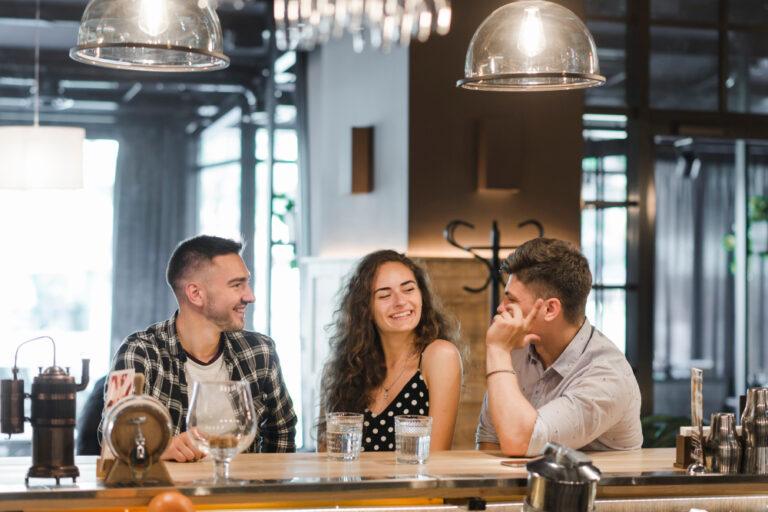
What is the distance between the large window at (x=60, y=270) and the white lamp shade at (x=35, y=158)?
2412 mm

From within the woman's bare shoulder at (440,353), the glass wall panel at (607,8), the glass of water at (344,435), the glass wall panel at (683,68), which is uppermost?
the glass wall panel at (607,8)

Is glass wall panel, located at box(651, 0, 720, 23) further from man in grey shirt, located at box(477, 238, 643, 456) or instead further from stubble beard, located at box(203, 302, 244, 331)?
stubble beard, located at box(203, 302, 244, 331)

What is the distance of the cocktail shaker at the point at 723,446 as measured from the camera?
2133 mm

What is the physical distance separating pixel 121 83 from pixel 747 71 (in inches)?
182

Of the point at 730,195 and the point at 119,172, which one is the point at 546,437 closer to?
the point at 119,172

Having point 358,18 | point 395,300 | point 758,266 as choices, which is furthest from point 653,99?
point 758,266

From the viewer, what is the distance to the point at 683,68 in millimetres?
5770

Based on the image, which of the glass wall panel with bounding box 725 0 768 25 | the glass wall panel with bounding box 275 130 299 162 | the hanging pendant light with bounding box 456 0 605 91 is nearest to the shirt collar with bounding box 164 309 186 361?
the hanging pendant light with bounding box 456 0 605 91

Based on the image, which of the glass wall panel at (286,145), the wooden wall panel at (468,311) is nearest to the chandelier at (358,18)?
the wooden wall panel at (468,311)

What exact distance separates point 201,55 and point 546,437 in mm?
1172

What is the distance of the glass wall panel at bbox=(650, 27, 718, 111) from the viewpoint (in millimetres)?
5762

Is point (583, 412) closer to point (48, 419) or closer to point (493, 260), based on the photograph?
point (48, 419)

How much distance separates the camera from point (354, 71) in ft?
19.3

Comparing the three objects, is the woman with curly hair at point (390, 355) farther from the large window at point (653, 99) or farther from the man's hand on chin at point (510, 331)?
the large window at point (653, 99)
